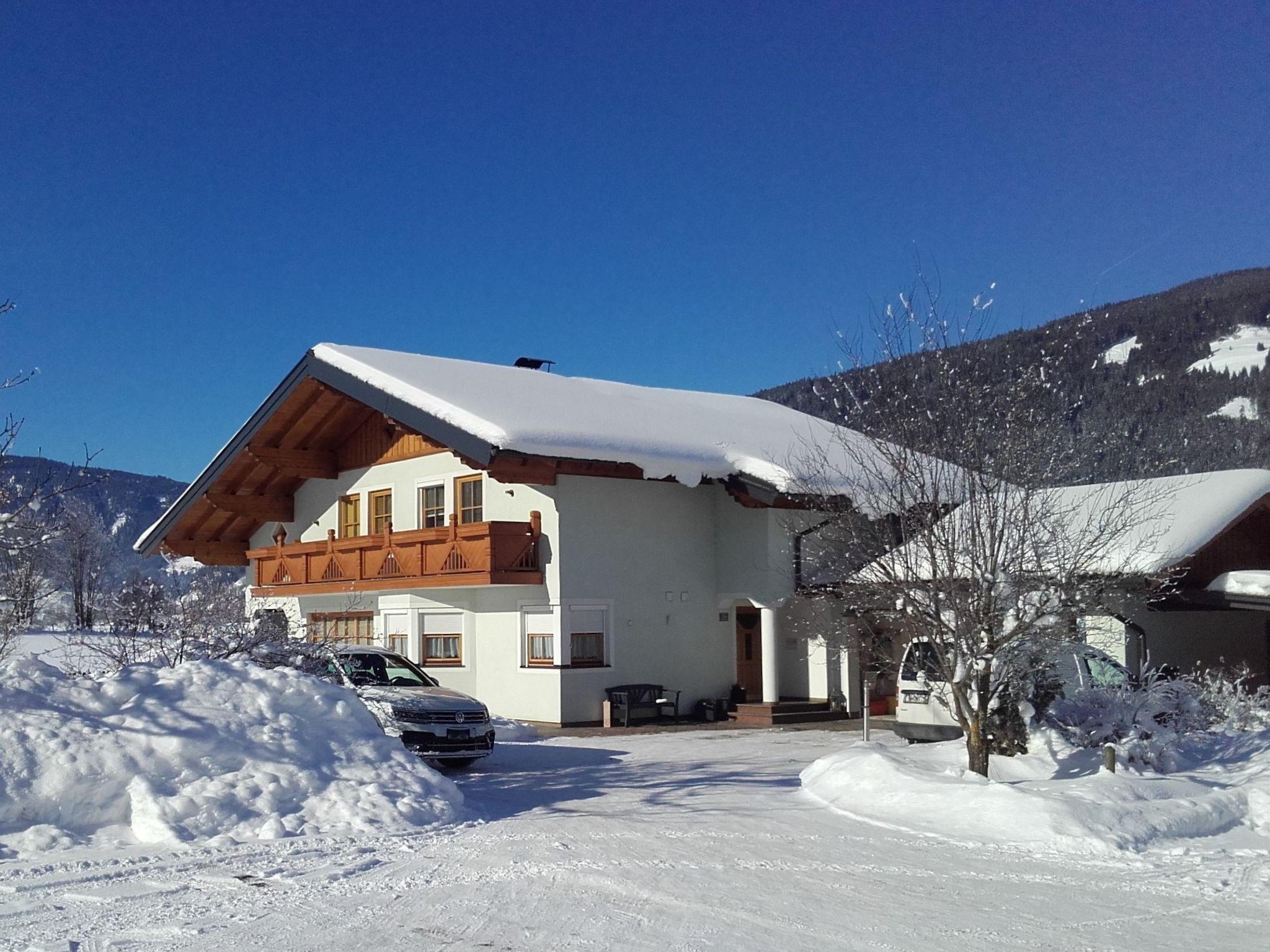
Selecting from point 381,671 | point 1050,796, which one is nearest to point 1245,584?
point 1050,796

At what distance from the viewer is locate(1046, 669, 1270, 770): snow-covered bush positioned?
44.4 ft

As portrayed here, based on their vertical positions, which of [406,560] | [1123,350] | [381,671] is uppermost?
[1123,350]

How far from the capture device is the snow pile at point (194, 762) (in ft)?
32.4

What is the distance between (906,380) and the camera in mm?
15000

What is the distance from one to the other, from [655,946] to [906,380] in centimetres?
956

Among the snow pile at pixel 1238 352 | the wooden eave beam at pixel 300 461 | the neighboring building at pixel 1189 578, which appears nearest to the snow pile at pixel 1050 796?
the neighboring building at pixel 1189 578

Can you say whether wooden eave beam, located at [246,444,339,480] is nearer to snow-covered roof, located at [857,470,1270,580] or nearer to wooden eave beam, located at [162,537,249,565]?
wooden eave beam, located at [162,537,249,565]

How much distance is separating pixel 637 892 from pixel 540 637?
16.0 m

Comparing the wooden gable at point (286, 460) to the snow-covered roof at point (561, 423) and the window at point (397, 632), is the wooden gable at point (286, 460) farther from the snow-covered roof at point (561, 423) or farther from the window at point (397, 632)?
the window at point (397, 632)

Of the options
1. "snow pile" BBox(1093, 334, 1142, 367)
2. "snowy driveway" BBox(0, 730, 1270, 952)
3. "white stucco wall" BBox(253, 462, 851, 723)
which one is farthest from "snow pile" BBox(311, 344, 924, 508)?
"snow pile" BBox(1093, 334, 1142, 367)

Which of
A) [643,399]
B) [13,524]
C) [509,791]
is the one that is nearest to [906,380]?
[509,791]

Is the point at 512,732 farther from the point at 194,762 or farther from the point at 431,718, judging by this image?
the point at 194,762

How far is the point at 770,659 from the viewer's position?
24.7m

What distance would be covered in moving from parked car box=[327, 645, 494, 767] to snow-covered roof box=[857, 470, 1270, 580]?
526 centimetres
